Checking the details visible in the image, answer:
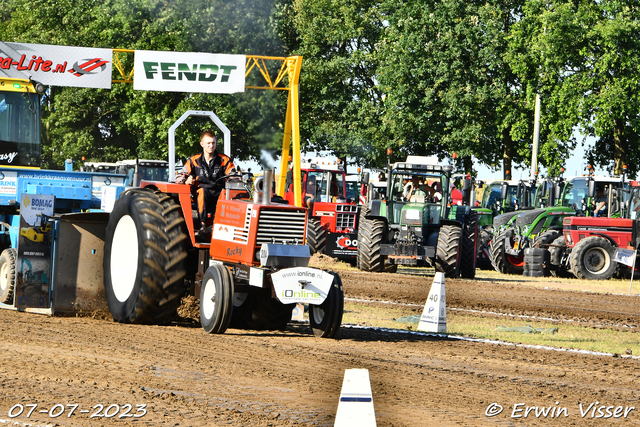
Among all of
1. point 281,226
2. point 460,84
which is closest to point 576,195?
point 460,84

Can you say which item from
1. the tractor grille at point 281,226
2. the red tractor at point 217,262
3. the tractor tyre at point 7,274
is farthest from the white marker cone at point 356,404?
the tractor tyre at point 7,274

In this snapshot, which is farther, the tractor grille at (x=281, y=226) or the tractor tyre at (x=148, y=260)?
the tractor tyre at (x=148, y=260)

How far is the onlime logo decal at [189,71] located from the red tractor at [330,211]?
13.9 feet

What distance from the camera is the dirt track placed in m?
5.94

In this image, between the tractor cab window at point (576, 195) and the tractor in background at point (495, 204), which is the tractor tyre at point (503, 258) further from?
the tractor cab window at point (576, 195)

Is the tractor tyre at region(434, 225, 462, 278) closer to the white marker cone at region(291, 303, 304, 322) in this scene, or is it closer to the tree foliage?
the white marker cone at region(291, 303, 304, 322)

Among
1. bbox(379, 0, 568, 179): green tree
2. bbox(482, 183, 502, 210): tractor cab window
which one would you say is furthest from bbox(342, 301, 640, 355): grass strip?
bbox(379, 0, 568, 179): green tree

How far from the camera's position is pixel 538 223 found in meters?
23.6

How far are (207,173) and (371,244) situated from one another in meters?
11.2

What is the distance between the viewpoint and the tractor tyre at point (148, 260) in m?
9.19

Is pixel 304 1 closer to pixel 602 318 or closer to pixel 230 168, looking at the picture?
pixel 602 318

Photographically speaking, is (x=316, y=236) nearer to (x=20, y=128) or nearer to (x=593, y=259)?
(x=593, y=259)

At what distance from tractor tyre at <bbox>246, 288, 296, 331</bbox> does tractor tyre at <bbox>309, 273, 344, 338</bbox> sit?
51cm

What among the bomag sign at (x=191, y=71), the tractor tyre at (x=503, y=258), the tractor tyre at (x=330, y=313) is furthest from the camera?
the tractor tyre at (x=503, y=258)
